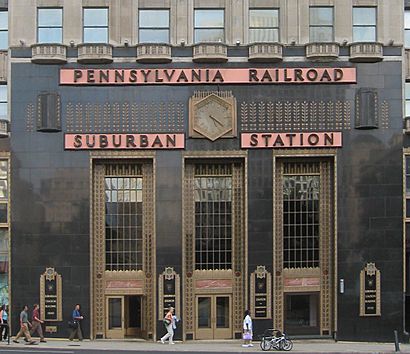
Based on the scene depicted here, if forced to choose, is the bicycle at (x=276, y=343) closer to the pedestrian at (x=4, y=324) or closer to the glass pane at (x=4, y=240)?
the pedestrian at (x=4, y=324)

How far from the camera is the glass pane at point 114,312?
33625 millimetres

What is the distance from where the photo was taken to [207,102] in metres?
33.5

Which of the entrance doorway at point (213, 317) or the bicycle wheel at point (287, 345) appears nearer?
the bicycle wheel at point (287, 345)

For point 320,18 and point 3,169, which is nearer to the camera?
point 3,169

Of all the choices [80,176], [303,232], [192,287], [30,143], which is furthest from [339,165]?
[30,143]

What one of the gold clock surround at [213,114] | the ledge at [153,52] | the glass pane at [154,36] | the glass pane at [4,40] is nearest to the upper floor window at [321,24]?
the gold clock surround at [213,114]

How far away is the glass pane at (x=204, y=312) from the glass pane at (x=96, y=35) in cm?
1404

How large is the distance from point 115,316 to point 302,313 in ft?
31.2

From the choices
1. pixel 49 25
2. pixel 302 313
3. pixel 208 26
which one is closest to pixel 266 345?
pixel 302 313

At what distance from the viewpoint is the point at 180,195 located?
33344 mm

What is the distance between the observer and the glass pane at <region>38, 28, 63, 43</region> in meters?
33.8

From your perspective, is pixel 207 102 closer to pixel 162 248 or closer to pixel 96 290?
pixel 162 248

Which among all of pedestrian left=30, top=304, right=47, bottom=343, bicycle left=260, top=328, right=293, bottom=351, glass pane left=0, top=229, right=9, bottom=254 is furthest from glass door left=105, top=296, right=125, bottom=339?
bicycle left=260, top=328, right=293, bottom=351

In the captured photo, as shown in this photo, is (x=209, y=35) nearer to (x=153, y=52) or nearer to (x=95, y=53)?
(x=153, y=52)
